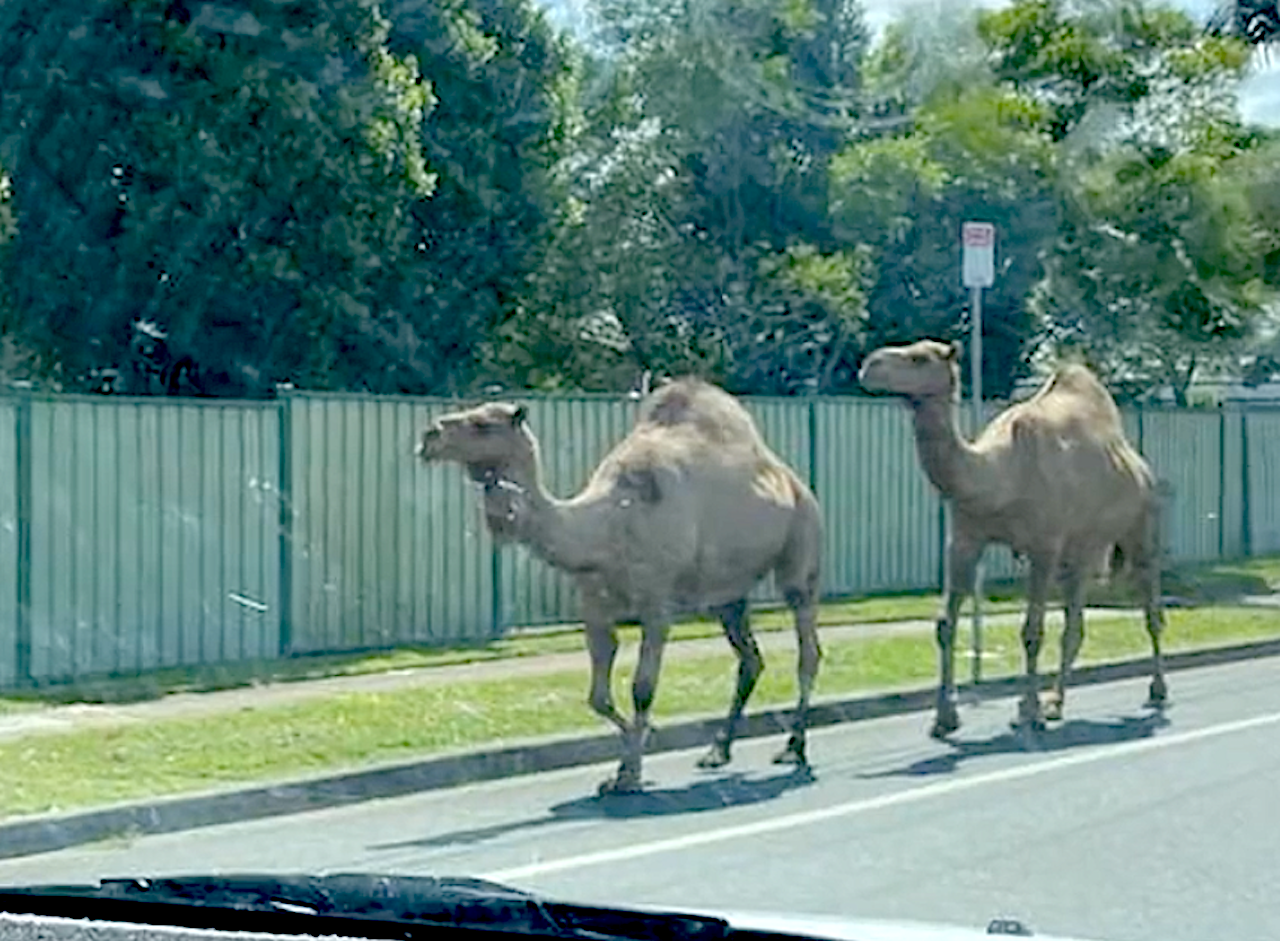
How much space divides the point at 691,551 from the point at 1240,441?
21.1 metres

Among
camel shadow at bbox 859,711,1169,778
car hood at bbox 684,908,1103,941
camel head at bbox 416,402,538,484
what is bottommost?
camel shadow at bbox 859,711,1169,778

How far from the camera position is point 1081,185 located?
3300cm

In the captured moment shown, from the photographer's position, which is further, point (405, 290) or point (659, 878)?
point (405, 290)

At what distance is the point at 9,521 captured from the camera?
18.8 meters

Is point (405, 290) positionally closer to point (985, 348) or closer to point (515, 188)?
point (515, 188)

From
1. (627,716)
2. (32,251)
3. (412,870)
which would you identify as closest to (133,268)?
(32,251)

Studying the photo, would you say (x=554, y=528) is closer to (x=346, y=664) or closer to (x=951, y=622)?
(x=951, y=622)

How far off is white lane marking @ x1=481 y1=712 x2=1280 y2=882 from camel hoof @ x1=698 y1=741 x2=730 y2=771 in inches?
57.0

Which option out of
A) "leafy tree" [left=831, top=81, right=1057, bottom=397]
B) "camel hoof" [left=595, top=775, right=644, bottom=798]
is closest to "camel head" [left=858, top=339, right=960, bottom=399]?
"camel hoof" [left=595, top=775, right=644, bottom=798]

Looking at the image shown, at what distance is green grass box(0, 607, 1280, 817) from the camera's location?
13.3 meters

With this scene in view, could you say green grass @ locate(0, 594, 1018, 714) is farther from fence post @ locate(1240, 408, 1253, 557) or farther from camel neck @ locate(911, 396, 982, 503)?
fence post @ locate(1240, 408, 1253, 557)

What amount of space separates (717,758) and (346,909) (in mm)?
10384

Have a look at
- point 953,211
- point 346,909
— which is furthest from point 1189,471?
point 346,909

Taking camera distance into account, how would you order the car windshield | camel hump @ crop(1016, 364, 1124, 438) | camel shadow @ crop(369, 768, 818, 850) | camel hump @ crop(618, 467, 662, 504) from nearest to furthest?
camel shadow @ crop(369, 768, 818, 850) → the car windshield → camel hump @ crop(618, 467, 662, 504) → camel hump @ crop(1016, 364, 1124, 438)
